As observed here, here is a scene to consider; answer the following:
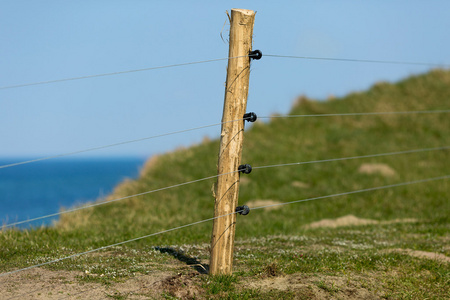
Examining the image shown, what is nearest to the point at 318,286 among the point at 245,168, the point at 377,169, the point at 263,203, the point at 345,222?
the point at 245,168

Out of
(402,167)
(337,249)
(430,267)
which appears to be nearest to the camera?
(430,267)

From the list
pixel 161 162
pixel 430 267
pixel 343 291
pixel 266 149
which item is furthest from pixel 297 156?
pixel 343 291

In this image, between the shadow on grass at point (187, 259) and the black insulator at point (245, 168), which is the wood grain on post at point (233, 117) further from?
the shadow on grass at point (187, 259)

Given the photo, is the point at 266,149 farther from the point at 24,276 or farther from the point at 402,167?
the point at 24,276

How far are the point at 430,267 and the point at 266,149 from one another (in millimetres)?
16635

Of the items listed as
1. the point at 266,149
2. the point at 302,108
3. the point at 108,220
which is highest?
the point at 302,108

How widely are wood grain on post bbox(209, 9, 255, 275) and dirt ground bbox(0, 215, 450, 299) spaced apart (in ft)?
2.53

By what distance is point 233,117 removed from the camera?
7.11 meters

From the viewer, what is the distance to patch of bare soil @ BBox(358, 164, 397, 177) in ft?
73.1

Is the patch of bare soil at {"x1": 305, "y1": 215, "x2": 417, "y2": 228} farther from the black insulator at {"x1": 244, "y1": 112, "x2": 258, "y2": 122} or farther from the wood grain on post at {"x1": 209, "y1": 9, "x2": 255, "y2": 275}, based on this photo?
the black insulator at {"x1": 244, "y1": 112, "x2": 258, "y2": 122}

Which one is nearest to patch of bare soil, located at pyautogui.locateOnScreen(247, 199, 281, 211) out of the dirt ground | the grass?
the grass

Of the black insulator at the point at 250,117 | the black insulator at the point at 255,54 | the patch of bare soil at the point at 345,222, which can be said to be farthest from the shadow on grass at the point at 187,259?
the patch of bare soil at the point at 345,222

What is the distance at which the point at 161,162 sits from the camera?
24.1 metres

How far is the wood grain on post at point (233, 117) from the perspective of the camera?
23.2ft
